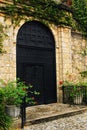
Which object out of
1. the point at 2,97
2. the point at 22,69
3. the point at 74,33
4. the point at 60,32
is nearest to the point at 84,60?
the point at 74,33

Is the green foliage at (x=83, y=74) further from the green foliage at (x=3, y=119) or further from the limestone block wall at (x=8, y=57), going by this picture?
the green foliage at (x=3, y=119)

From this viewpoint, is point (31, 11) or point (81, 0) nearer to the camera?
point (31, 11)

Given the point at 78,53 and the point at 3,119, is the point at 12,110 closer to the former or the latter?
the point at 3,119

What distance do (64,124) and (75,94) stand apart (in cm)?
390

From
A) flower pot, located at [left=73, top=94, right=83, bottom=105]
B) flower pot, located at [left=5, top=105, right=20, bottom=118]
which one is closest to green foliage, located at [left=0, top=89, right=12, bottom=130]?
flower pot, located at [left=5, top=105, right=20, bottom=118]

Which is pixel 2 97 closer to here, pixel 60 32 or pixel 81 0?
pixel 60 32

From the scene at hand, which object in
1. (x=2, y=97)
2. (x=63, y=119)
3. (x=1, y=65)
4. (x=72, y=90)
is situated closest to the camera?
(x=2, y=97)

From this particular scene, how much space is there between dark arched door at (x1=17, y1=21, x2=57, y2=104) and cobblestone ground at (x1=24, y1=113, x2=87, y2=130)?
10.3ft

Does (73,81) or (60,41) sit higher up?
(60,41)

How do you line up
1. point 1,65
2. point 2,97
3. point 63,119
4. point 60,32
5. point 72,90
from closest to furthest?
1. point 2,97
2. point 63,119
3. point 1,65
4. point 72,90
5. point 60,32

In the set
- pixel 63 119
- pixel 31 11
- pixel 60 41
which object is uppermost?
pixel 31 11

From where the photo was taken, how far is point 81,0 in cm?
1577

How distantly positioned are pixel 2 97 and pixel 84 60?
832 cm

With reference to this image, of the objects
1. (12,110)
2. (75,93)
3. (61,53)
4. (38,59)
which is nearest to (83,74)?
(61,53)
